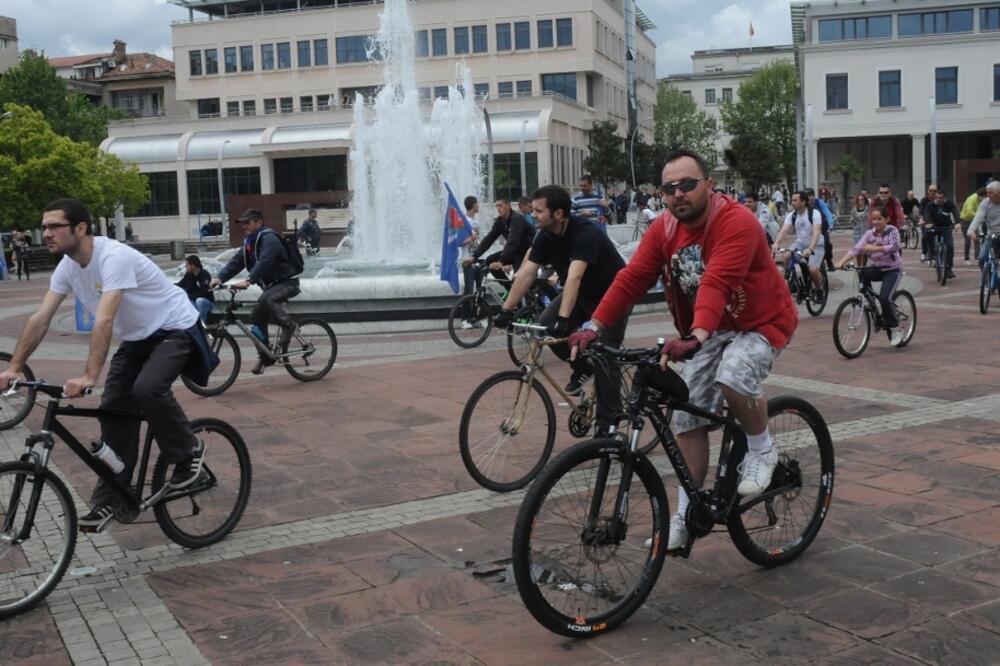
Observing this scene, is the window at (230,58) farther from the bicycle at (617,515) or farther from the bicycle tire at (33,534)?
the bicycle at (617,515)

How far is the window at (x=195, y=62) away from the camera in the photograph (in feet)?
257

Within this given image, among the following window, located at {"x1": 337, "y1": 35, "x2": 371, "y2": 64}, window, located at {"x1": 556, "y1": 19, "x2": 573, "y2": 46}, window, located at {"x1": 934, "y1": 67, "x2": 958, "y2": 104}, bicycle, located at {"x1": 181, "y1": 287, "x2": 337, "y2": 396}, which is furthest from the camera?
window, located at {"x1": 337, "y1": 35, "x2": 371, "y2": 64}

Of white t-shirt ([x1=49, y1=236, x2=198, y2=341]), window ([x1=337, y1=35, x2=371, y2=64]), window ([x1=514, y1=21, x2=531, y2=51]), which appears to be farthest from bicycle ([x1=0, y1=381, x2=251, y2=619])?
window ([x1=337, y1=35, x2=371, y2=64])

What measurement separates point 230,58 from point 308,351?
70.5m

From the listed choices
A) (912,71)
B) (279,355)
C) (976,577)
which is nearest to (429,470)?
(976,577)

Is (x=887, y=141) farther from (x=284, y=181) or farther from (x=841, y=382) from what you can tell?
(x=841, y=382)

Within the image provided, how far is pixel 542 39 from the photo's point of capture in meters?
73.0

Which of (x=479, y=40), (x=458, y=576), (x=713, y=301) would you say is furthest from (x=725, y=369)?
(x=479, y=40)

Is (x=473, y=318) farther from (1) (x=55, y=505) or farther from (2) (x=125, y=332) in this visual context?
(1) (x=55, y=505)

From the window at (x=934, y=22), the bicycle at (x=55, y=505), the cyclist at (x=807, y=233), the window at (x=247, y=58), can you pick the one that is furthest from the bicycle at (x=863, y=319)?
the window at (x=247, y=58)

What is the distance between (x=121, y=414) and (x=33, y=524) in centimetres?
77

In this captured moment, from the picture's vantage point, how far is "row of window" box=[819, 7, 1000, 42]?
6291 centimetres

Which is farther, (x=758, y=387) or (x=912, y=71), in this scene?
(x=912, y=71)

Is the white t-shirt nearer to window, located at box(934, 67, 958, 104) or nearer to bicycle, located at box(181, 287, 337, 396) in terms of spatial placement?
bicycle, located at box(181, 287, 337, 396)
